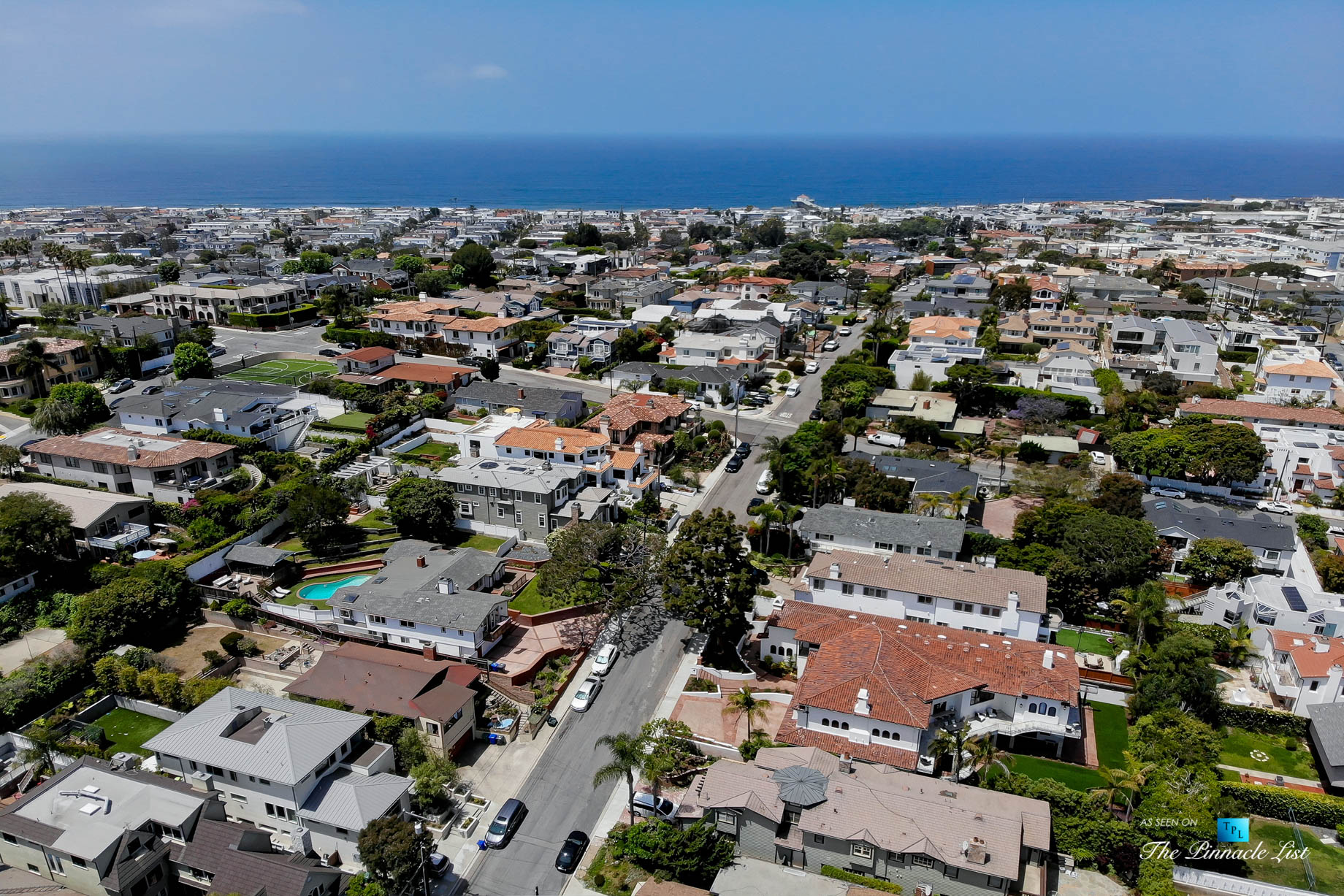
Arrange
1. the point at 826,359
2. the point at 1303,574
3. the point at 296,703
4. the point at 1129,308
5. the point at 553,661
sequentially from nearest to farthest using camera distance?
the point at 296,703, the point at 553,661, the point at 1303,574, the point at 826,359, the point at 1129,308

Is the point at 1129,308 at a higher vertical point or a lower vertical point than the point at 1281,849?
higher

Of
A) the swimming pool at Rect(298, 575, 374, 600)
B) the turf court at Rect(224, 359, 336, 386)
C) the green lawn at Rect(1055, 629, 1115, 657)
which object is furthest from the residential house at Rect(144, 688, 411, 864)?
the turf court at Rect(224, 359, 336, 386)

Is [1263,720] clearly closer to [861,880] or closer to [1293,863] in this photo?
[1293,863]

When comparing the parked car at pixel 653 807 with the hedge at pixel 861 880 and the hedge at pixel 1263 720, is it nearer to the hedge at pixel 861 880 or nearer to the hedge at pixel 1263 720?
the hedge at pixel 861 880

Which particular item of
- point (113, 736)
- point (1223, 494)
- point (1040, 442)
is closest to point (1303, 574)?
point (1223, 494)

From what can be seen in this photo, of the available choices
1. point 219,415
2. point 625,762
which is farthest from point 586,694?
point 219,415

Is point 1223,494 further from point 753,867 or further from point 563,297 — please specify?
point 563,297

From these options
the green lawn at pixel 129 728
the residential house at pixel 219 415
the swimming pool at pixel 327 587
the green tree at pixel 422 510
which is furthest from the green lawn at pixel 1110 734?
the residential house at pixel 219 415
